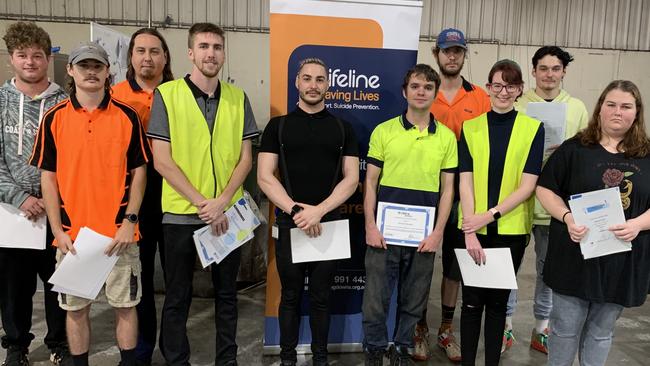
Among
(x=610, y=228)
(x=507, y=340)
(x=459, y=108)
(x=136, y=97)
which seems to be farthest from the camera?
(x=507, y=340)

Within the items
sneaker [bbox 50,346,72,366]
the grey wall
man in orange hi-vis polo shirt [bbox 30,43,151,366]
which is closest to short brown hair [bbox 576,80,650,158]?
man in orange hi-vis polo shirt [bbox 30,43,151,366]

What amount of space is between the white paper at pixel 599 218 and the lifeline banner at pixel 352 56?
3.58ft

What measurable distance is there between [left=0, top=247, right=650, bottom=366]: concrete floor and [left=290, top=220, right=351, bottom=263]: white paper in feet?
2.64

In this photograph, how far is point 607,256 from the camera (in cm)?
188

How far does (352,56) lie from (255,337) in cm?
194

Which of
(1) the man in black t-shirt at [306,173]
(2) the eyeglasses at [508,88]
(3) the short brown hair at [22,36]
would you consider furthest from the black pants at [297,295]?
(3) the short brown hair at [22,36]

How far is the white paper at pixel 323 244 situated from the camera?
87.4 inches

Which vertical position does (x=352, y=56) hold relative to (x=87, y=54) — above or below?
above

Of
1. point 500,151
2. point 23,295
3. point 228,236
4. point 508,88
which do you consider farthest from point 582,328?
point 23,295

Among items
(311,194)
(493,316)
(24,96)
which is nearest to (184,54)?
(24,96)

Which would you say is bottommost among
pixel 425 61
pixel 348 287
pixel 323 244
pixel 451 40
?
pixel 348 287

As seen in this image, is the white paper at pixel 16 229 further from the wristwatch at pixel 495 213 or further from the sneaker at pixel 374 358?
the wristwatch at pixel 495 213

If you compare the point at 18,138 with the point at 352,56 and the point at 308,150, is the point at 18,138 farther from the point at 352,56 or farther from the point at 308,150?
the point at 352,56

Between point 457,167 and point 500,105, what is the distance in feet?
1.18
